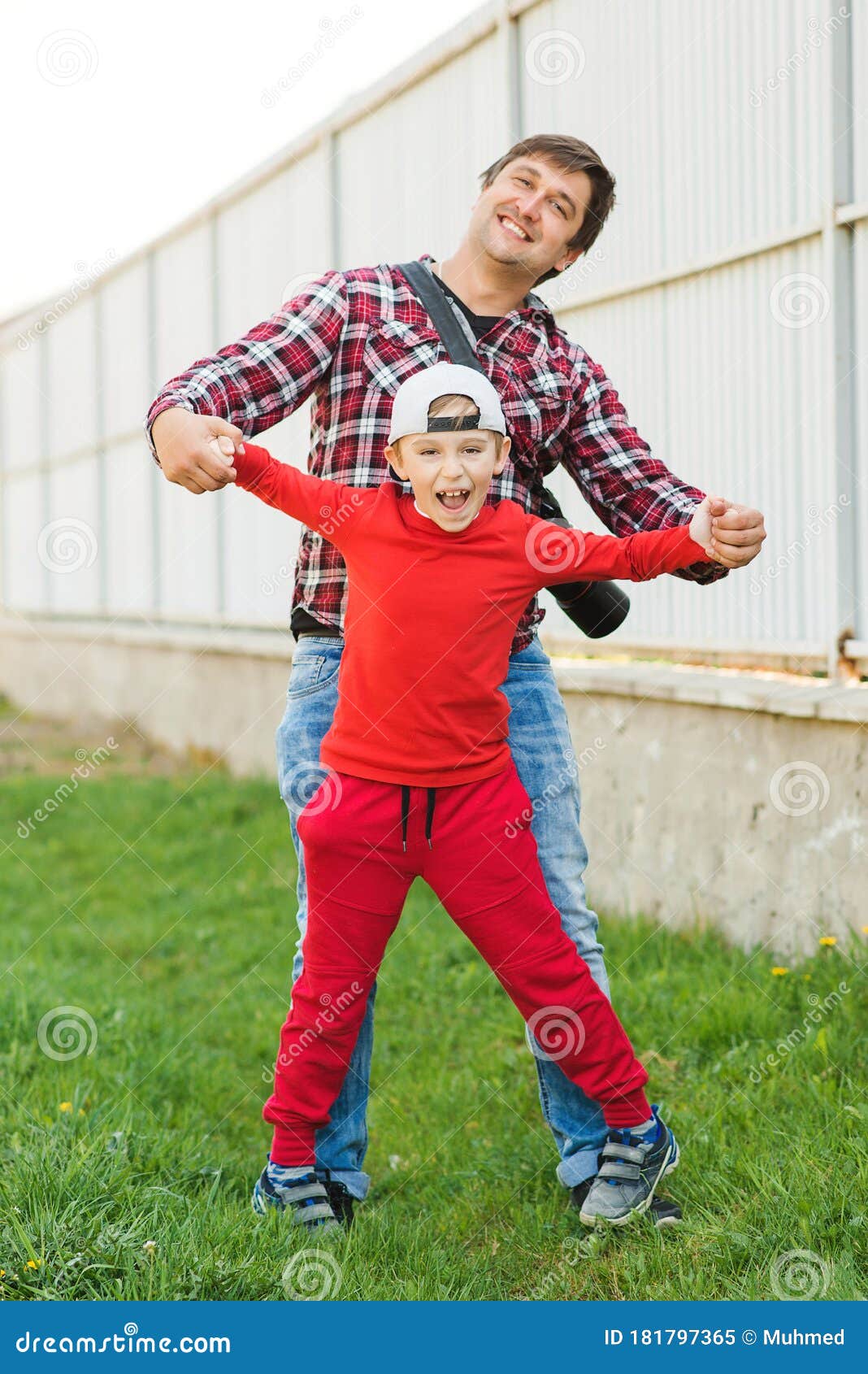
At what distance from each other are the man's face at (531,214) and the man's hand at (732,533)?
0.73 meters

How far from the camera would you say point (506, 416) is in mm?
2900

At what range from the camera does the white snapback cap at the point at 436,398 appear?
2576mm

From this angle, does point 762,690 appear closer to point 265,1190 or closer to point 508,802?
point 508,802

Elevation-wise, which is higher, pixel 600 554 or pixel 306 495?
pixel 306 495

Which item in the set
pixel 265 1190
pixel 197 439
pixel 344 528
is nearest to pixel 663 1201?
pixel 265 1190

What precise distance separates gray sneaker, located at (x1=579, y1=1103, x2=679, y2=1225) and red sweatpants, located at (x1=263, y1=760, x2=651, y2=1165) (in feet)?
0.49

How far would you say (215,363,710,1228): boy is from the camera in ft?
8.57

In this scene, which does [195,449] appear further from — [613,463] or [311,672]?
[613,463]

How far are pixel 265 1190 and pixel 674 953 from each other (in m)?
2.13

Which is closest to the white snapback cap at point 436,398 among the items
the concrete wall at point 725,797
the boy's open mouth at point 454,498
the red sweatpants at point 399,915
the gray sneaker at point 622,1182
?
the boy's open mouth at point 454,498

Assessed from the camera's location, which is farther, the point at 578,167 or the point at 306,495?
the point at 578,167

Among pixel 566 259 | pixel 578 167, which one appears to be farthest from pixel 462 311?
pixel 578 167

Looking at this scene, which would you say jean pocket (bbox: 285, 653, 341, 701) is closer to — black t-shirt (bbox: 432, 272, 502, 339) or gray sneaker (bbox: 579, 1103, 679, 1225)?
black t-shirt (bbox: 432, 272, 502, 339)

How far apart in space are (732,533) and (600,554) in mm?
263
